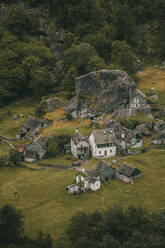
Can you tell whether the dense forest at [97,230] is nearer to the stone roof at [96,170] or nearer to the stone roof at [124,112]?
the stone roof at [96,170]

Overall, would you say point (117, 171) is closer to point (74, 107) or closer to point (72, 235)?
point (72, 235)

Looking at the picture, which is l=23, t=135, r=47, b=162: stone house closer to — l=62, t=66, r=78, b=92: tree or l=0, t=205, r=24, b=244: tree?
l=0, t=205, r=24, b=244: tree

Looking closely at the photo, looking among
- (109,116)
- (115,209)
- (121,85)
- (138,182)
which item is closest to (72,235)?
(115,209)

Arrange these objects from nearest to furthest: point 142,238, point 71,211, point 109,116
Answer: point 142,238 → point 71,211 → point 109,116

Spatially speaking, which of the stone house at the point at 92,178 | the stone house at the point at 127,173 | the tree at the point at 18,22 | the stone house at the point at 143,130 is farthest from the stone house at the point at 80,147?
the tree at the point at 18,22

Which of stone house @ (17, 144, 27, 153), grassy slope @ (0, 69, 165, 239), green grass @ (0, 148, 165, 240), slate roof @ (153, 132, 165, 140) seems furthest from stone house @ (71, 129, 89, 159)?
slate roof @ (153, 132, 165, 140)
